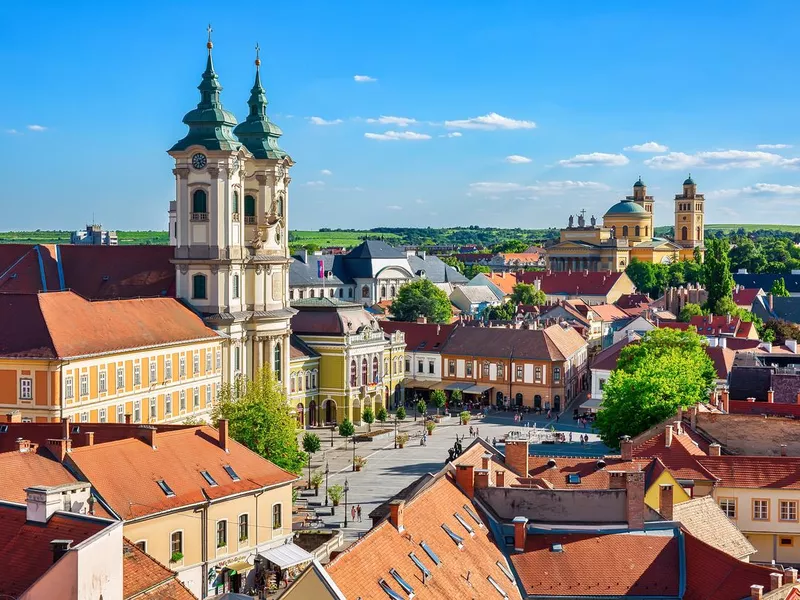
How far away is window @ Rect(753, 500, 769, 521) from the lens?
46688 millimetres

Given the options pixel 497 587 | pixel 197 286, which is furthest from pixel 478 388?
pixel 497 587

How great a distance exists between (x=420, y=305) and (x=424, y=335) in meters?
24.5

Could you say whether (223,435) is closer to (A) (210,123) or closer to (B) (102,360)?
(B) (102,360)

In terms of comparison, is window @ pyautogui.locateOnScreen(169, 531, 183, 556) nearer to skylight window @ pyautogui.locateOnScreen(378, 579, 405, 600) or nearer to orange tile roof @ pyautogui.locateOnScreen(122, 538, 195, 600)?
orange tile roof @ pyautogui.locateOnScreen(122, 538, 195, 600)

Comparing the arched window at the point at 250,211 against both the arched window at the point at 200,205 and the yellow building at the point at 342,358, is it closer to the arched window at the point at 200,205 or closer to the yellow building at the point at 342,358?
the arched window at the point at 200,205

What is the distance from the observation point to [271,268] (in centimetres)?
8288

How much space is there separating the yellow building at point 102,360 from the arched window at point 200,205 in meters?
5.88

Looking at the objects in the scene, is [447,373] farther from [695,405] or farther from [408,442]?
[695,405]

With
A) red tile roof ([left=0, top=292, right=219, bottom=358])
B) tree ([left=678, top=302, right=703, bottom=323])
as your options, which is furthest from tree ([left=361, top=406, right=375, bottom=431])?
tree ([left=678, top=302, right=703, bottom=323])

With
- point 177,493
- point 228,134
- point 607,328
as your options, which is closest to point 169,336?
point 228,134

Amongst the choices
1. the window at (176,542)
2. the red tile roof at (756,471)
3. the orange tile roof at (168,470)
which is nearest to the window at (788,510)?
the red tile roof at (756,471)

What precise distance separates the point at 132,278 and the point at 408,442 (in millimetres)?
20716

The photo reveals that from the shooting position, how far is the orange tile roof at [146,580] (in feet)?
87.5

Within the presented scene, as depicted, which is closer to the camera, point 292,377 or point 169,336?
point 169,336
